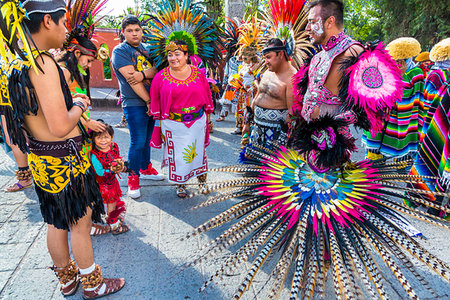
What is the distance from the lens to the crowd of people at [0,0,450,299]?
1634 mm

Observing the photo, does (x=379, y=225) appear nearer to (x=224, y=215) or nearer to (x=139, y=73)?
(x=224, y=215)

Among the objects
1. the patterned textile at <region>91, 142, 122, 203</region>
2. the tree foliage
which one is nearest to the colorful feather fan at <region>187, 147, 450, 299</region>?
the patterned textile at <region>91, 142, 122, 203</region>

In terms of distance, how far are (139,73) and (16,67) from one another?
175 cm

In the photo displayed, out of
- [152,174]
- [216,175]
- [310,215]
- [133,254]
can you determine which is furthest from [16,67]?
[216,175]

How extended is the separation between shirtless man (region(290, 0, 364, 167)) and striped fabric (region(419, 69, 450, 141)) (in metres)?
1.89

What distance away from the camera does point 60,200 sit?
1767 mm

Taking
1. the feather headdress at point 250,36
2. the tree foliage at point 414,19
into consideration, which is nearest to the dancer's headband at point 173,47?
the feather headdress at point 250,36

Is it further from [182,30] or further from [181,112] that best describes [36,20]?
[182,30]

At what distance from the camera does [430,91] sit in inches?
131

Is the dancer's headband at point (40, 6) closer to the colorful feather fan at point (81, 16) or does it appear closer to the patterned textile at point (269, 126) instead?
the colorful feather fan at point (81, 16)

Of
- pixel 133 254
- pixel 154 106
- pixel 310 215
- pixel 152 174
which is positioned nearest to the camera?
pixel 310 215

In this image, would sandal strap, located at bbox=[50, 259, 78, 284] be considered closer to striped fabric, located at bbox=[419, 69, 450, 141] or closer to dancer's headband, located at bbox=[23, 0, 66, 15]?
dancer's headband, located at bbox=[23, 0, 66, 15]

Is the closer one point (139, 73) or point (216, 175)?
point (139, 73)

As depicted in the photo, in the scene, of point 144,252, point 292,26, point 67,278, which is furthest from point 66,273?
point 292,26
